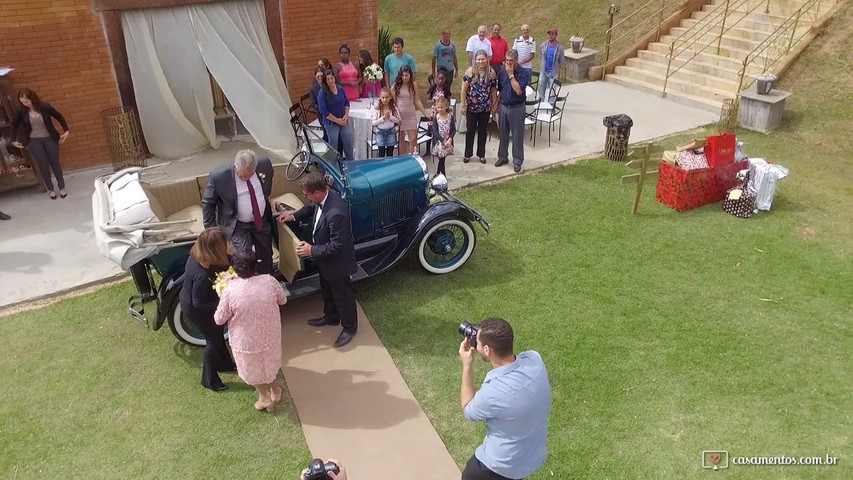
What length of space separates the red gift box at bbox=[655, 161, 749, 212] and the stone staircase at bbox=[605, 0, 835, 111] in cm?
419

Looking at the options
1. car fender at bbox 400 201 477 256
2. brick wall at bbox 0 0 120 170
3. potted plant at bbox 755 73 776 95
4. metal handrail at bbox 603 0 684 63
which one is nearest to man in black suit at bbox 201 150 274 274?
car fender at bbox 400 201 477 256

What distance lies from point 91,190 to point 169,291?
4311 millimetres

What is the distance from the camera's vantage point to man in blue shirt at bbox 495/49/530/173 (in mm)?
8523

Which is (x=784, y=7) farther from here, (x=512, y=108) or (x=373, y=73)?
(x=373, y=73)

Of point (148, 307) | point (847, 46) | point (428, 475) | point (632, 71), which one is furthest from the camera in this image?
point (632, 71)

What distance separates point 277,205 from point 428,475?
3.13 m

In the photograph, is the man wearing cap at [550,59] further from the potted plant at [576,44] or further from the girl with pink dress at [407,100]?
the girl with pink dress at [407,100]

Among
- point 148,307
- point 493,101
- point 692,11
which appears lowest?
point 148,307

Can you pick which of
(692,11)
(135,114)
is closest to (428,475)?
(135,114)

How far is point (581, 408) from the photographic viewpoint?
4840 mm

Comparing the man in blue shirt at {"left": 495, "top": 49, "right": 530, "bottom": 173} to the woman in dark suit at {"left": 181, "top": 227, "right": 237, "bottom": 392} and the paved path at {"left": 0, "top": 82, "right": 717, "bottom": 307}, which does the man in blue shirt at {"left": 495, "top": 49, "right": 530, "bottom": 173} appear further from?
the woman in dark suit at {"left": 181, "top": 227, "right": 237, "bottom": 392}

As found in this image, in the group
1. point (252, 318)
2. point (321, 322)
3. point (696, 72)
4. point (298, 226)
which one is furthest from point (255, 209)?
point (696, 72)

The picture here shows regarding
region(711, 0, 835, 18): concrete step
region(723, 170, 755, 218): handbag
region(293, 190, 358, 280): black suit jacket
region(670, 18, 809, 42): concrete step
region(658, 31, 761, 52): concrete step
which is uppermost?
region(711, 0, 835, 18): concrete step

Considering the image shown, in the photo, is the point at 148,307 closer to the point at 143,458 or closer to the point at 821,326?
the point at 143,458
